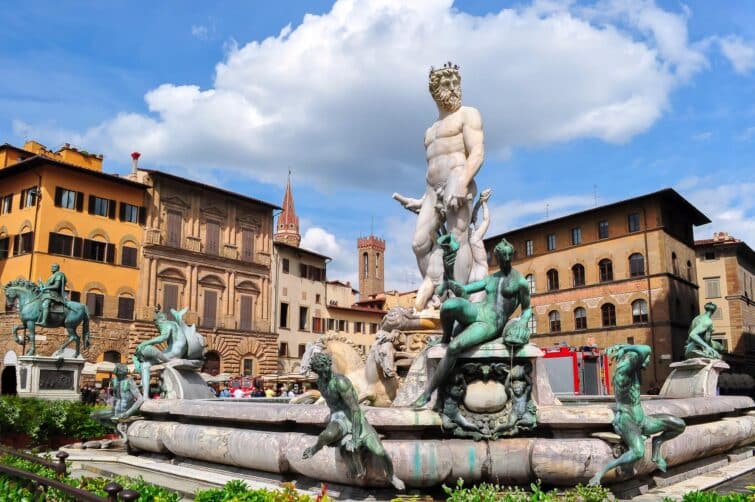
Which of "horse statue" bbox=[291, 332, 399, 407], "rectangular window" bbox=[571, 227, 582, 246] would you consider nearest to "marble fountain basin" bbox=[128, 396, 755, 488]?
"horse statue" bbox=[291, 332, 399, 407]

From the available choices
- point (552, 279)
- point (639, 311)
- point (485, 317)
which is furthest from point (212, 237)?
point (485, 317)

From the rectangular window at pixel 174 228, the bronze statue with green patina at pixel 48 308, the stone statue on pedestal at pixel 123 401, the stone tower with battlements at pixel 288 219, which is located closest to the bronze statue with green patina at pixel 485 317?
the stone statue on pedestal at pixel 123 401

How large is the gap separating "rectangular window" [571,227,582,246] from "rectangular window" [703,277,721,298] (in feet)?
54.2

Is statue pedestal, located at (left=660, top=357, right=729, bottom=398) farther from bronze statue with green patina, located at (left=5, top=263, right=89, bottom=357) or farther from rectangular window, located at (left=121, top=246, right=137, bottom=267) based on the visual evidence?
rectangular window, located at (left=121, top=246, right=137, bottom=267)

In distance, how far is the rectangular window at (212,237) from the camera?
49.9 meters

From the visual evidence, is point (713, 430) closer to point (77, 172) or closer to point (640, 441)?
point (640, 441)

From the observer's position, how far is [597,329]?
48.9 m

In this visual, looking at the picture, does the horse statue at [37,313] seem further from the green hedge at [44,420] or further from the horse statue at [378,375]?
the horse statue at [378,375]

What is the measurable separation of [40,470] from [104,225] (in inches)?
1580

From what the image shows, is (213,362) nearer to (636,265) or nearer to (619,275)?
(619,275)

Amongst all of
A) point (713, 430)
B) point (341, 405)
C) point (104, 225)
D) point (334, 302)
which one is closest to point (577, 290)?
point (334, 302)

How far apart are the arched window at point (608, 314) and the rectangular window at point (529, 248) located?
7655mm

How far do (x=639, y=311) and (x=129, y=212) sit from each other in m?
34.5

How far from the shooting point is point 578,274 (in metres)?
51.2
